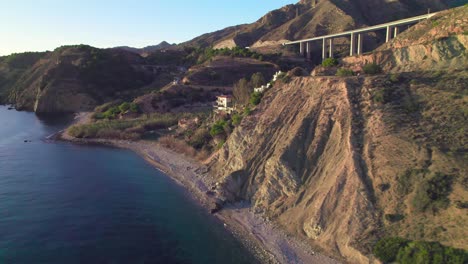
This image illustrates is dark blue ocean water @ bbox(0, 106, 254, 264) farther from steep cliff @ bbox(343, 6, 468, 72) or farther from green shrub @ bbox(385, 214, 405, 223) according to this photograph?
steep cliff @ bbox(343, 6, 468, 72)

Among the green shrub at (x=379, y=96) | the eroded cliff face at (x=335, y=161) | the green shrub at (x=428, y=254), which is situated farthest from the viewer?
the green shrub at (x=379, y=96)

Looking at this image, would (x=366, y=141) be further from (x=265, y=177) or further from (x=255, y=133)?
(x=255, y=133)

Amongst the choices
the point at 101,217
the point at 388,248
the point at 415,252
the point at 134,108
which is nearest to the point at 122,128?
the point at 134,108

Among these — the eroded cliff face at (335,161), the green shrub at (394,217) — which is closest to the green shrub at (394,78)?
the eroded cliff face at (335,161)

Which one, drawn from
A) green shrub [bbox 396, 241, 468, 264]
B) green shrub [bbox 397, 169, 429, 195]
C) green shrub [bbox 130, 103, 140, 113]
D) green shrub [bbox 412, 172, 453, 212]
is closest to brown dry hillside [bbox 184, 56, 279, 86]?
green shrub [bbox 130, 103, 140, 113]

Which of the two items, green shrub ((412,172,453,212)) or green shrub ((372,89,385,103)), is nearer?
green shrub ((412,172,453,212))

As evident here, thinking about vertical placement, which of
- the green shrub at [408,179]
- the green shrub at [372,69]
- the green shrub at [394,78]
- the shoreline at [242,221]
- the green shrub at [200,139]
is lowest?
the shoreline at [242,221]

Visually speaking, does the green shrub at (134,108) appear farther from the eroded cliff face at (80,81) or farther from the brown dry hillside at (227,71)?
the eroded cliff face at (80,81)
